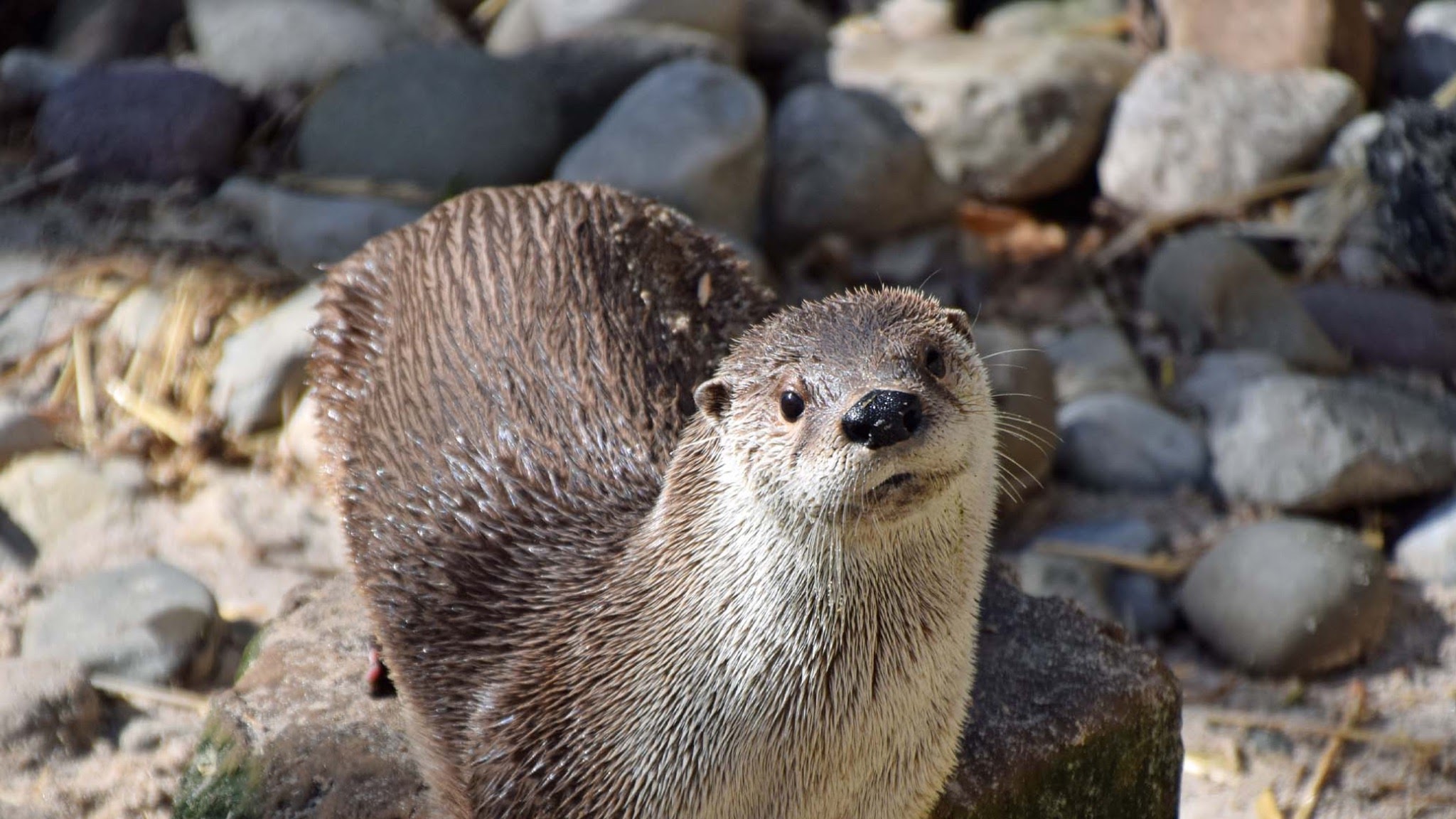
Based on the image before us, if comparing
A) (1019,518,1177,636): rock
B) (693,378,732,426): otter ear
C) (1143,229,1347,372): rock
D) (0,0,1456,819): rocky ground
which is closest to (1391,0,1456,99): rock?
(0,0,1456,819): rocky ground

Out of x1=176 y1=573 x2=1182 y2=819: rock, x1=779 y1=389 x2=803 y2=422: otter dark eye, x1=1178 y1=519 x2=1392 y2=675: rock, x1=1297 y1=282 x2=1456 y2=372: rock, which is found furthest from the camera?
x1=1297 y1=282 x2=1456 y2=372: rock

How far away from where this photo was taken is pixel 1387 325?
424 cm

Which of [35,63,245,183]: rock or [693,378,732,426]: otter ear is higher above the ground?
[693,378,732,426]: otter ear

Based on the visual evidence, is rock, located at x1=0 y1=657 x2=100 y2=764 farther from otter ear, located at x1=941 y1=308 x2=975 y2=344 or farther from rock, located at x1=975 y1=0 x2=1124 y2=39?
rock, located at x1=975 y1=0 x2=1124 y2=39

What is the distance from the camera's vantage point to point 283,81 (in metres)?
4.64

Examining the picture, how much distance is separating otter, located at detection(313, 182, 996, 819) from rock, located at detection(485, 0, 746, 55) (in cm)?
284

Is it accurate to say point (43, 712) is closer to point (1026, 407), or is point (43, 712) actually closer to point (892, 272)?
point (1026, 407)

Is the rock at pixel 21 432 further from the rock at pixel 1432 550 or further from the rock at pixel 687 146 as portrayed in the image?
the rock at pixel 1432 550

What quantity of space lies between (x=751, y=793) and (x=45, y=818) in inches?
53.9

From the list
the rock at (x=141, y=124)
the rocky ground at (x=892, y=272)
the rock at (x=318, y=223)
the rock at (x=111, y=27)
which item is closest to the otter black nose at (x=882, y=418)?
the rocky ground at (x=892, y=272)

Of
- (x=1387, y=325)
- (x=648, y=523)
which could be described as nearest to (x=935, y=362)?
(x=648, y=523)

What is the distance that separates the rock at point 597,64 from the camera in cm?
464

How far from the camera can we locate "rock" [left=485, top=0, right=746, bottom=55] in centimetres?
498

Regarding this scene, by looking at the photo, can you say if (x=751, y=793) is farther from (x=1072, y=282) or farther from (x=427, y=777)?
(x=1072, y=282)
